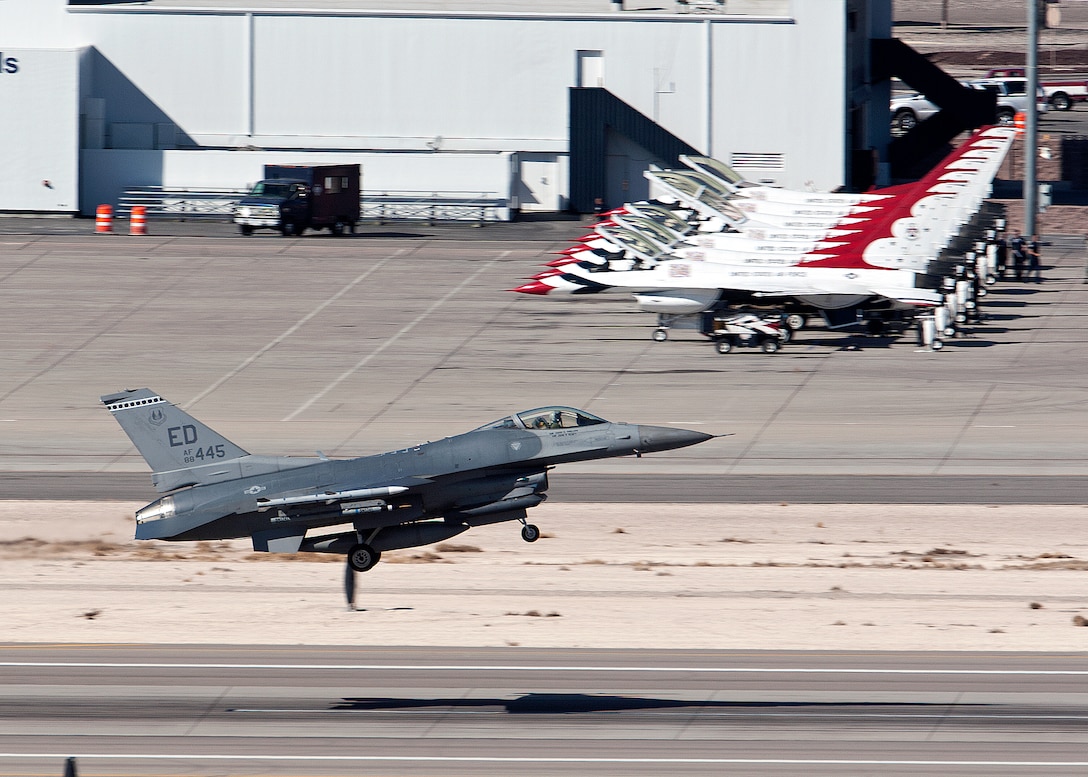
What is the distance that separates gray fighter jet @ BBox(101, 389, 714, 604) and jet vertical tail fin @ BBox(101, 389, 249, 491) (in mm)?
18

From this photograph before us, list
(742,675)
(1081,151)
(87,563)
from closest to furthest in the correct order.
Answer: (742,675), (87,563), (1081,151)

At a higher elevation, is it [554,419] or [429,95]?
[429,95]

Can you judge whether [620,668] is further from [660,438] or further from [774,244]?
[774,244]

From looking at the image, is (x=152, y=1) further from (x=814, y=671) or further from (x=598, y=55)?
(x=814, y=671)

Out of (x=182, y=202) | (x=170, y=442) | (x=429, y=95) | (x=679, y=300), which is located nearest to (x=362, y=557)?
(x=170, y=442)

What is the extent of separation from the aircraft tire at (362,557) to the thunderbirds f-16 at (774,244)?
24.5 metres

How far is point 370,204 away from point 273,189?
584 cm

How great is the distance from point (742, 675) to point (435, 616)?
21.7 ft

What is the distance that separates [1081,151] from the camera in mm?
82062

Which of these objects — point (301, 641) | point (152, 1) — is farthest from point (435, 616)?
point (152, 1)

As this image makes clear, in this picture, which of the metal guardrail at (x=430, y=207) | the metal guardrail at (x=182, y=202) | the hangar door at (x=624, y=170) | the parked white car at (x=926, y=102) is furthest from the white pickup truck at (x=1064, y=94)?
the metal guardrail at (x=182, y=202)

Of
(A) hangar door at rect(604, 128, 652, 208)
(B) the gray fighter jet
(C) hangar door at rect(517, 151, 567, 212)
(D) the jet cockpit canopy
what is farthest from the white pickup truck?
(B) the gray fighter jet

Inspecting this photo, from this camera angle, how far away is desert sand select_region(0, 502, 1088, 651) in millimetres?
27141

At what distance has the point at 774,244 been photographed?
55594mm
